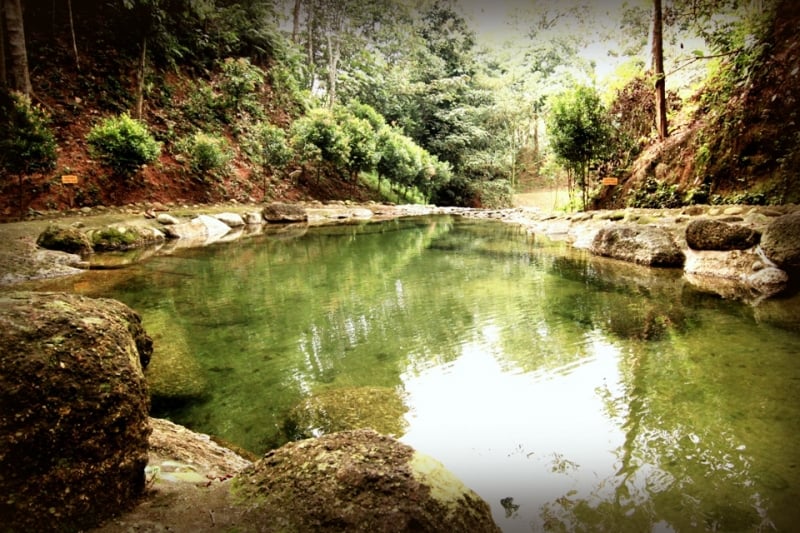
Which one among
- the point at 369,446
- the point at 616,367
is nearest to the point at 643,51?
the point at 616,367

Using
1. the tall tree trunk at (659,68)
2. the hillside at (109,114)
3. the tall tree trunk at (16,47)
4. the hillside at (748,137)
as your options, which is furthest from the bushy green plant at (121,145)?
the tall tree trunk at (659,68)

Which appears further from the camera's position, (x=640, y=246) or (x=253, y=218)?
(x=253, y=218)

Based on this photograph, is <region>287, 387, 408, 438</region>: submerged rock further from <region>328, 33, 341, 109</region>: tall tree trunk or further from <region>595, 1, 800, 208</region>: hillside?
<region>328, 33, 341, 109</region>: tall tree trunk

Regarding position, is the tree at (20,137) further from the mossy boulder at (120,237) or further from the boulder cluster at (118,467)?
the boulder cluster at (118,467)

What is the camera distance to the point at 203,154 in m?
16.9

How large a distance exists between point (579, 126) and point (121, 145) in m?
14.6

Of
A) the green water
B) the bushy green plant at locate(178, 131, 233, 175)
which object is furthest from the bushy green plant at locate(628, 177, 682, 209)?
the bushy green plant at locate(178, 131, 233, 175)

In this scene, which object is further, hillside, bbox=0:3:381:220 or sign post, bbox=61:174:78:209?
hillside, bbox=0:3:381:220

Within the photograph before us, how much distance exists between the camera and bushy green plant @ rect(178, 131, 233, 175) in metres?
16.9

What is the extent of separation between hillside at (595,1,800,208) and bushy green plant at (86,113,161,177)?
15574 mm

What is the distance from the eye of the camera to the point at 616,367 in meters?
3.92

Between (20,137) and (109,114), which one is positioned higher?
(109,114)

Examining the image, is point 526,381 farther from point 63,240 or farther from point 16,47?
point 16,47

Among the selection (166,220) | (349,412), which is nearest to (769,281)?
(349,412)
